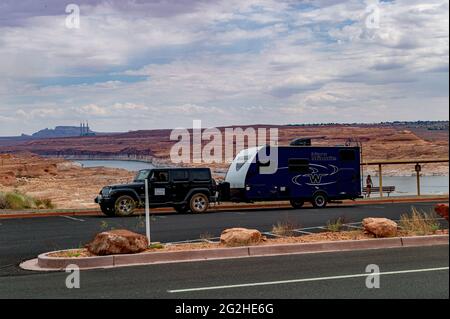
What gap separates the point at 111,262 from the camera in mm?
11562

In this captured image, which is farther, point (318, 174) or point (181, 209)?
point (318, 174)

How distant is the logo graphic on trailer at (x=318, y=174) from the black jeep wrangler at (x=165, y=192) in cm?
385

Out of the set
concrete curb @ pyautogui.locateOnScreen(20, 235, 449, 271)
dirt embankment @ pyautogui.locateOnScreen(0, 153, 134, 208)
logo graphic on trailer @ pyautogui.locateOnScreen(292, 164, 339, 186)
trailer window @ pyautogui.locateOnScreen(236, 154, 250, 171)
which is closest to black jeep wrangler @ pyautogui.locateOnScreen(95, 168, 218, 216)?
trailer window @ pyautogui.locateOnScreen(236, 154, 250, 171)

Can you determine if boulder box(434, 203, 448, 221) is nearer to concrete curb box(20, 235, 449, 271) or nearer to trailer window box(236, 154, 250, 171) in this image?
concrete curb box(20, 235, 449, 271)

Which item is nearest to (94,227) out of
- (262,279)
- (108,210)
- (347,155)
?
(108,210)

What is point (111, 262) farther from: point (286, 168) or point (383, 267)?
point (286, 168)

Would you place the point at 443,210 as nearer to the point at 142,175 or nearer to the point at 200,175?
the point at 200,175

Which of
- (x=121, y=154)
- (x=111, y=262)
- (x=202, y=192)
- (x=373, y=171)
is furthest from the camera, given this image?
(x=121, y=154)

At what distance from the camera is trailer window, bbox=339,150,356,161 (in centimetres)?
2766

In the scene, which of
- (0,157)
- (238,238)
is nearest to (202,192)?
(238,238)

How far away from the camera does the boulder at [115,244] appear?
11.8 meters

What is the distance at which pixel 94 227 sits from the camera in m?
19.0

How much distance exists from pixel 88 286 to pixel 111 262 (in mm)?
2000

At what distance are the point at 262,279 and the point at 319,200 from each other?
1774 cm
